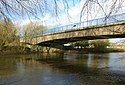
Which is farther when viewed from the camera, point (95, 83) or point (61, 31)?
point (61, 31)

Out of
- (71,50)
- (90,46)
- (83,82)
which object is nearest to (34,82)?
(83,82)

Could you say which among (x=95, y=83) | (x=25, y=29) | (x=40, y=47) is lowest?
(x=95, y=83)

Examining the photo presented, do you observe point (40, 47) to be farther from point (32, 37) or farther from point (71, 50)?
point (71, 50)

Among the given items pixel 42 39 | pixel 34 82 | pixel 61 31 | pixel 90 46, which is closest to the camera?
pixel 34 82

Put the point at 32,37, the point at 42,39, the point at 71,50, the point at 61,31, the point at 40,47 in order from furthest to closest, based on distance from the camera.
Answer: the point at 71,50, the point at 40,47, the point at 32,37, the point at 42,39, the point at 61,31

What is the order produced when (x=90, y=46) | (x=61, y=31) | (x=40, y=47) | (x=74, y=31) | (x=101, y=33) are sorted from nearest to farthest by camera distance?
(x=101, y=33)
(x=74, y=31)
(x=61, y=31)
(x=40, y=47)
(x=90, y=46)

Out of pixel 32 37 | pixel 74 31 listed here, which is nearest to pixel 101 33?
pixel 74 31

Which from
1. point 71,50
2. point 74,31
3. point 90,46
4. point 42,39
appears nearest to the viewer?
point 74,31

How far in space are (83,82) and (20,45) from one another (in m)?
47.0

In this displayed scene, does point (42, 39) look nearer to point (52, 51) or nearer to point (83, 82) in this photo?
point (52, 51)

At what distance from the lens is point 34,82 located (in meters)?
19.6

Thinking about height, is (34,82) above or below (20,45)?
below

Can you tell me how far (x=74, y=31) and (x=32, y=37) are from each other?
23.1m

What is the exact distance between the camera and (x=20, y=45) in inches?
2542
